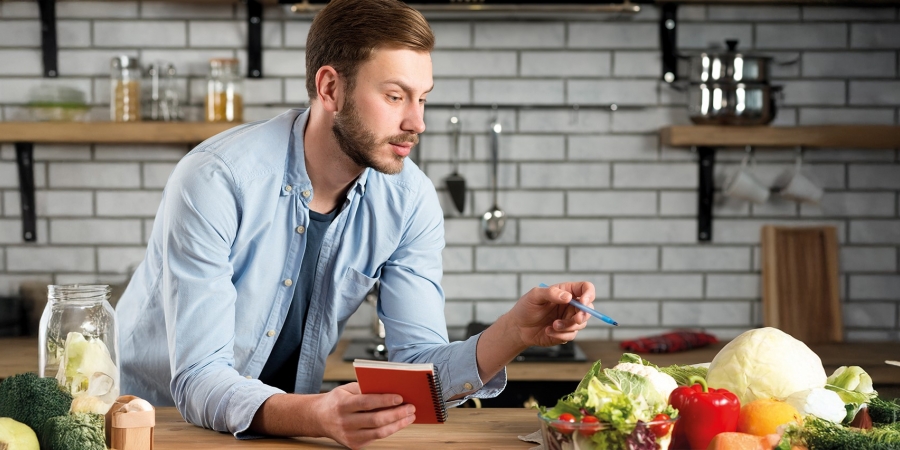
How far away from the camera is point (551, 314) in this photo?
1.71 meters

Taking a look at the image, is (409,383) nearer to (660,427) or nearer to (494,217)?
A: (660,427)

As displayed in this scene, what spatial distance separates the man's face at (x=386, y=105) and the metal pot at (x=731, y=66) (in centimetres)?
170

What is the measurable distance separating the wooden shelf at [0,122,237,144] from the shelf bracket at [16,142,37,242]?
15 centimetres

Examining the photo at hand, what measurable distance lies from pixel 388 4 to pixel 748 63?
1802 mm

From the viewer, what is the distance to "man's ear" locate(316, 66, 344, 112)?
1.85m

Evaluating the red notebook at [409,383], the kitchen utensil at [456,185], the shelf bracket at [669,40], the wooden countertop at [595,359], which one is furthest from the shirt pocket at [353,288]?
the shelf bracket at [669,40]

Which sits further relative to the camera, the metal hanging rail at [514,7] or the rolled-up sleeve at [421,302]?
the metal hanging rail at [514,7]

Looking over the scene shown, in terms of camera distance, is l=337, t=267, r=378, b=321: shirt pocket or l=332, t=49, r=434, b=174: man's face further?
l=337, t=267, r=378, b=321: shirt pocket

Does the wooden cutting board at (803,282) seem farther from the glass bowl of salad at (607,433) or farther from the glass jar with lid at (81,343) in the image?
the glass jar with lid at (81,343)

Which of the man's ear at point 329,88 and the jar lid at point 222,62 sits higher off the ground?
the jar lid at point 222,62

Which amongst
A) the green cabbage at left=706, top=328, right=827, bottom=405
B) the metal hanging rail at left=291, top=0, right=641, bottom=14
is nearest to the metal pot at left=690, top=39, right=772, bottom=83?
the metal hanging rail at left=291, top=0, right=641, bottom=14

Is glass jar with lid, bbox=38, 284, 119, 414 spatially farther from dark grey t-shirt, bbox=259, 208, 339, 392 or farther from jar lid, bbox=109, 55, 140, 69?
jar lid, bbox=109, 55, 140, 69

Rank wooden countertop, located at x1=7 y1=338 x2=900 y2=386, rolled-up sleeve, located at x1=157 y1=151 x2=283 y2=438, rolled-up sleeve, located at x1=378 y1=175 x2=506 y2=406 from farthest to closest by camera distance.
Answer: wooden countertop, located at x1=7 y1=338 x2=900 y2=386 < rolled-up sleeve, located at x1=378 y1=175 x2=506 y2=406 < rolled-up sleeve, located at x1=157 y1=151 x2=283 y2=438

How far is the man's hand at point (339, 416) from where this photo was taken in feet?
4.70
